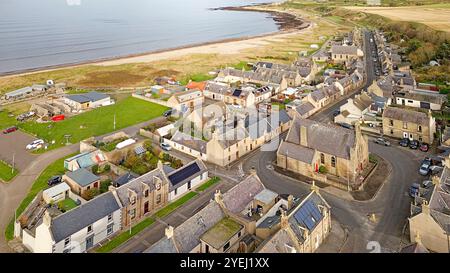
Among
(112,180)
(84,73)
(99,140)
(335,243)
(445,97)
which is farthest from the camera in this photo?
(84,73)

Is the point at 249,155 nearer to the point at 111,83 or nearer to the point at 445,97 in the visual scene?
the point at 445,97

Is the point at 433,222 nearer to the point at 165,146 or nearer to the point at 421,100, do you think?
the point at 165,146

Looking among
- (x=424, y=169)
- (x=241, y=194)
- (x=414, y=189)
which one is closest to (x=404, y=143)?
(x=424, y=169)

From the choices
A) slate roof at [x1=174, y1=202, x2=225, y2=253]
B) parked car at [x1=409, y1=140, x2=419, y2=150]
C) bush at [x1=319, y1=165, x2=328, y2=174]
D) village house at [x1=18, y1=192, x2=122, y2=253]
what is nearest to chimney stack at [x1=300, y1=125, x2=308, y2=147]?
bush at [x1=319, y1=165, x2=328, y2=174]

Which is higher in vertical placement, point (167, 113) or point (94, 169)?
point (167, 113)

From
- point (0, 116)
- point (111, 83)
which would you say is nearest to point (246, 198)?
point (0, 116)

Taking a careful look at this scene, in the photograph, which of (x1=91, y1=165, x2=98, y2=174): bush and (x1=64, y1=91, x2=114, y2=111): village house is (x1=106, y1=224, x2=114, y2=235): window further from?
(x1=64, y1=91, x2=114, y2=111): village house

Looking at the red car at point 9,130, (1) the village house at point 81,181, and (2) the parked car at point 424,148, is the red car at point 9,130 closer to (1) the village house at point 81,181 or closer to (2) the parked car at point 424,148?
(1) the village house at point 81,181
